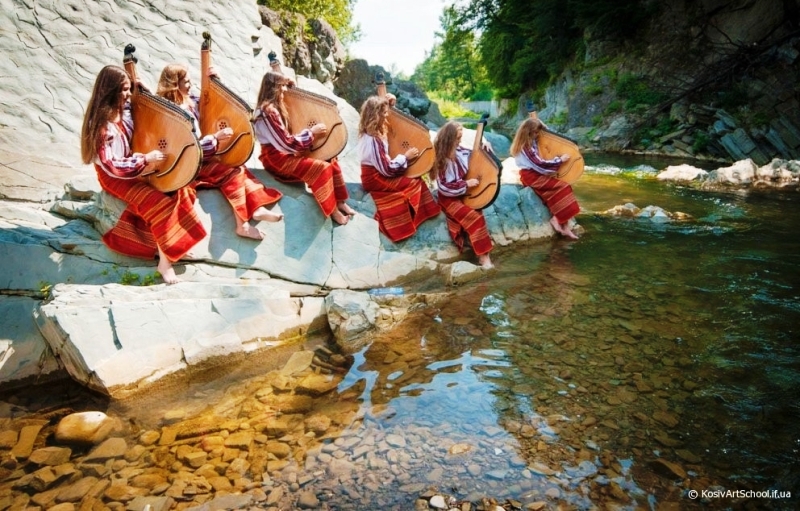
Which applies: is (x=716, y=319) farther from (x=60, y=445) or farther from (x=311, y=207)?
(x=60, y=445)

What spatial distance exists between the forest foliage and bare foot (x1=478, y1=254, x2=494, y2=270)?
17.5 m

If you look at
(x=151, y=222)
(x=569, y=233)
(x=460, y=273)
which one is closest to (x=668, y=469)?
(x=460, y=273)

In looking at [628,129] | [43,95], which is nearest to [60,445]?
[43,95]

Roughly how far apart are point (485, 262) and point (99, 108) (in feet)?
12.4

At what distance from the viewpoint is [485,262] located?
538 centimetres

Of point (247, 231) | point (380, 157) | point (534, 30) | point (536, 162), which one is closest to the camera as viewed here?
point (247, 231)

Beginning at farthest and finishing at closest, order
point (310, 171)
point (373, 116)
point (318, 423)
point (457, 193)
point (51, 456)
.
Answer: point (457, 193) < point (373, 116) < point (310, 171) < point (318, 423) < point (51, 456)

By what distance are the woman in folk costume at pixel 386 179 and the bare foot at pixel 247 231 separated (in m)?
1.38

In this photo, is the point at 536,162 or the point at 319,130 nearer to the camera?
the point at 319,130

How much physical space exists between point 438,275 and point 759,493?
313cm

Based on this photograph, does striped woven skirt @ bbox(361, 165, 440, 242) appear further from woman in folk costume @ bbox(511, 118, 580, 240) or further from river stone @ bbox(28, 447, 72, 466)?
river stone @ bbox(28, 447, 72, 466)

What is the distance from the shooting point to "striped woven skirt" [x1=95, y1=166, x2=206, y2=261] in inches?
144

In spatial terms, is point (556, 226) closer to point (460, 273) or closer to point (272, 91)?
point (460, 273)

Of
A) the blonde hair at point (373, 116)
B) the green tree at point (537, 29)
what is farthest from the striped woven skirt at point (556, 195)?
the green tree at point (537, 29)
